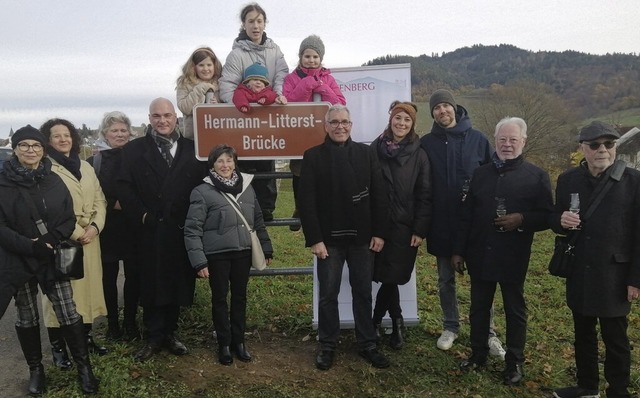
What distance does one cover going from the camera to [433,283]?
8516 millimetres

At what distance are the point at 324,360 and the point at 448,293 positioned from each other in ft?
4.63

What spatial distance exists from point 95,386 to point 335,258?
2.24 metres

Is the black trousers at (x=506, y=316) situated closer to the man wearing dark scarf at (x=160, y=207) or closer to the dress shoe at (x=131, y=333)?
the man wearing dark scarf at (x=160, y=207)

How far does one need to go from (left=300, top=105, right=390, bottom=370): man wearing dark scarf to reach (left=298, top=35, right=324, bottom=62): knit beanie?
2.10 ft

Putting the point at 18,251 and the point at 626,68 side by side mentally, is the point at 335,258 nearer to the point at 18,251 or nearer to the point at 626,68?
the point at 18,251

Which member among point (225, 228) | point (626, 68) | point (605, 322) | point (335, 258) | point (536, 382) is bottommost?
point (536, 382)

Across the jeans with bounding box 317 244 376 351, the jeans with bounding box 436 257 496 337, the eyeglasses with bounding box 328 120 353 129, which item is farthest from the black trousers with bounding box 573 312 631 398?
the eyeglasses with bounding box 328 120 353 129

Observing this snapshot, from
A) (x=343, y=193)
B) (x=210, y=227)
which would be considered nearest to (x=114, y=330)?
(x=210, y=227)

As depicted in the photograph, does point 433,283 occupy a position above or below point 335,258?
below

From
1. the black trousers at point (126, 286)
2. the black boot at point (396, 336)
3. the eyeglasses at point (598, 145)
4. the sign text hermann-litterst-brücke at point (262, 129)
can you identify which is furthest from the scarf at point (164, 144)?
the eyeglasses at point (598, 145)

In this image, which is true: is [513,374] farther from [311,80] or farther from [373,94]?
[311,80]

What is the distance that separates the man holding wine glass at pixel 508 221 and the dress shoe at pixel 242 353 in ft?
7.20

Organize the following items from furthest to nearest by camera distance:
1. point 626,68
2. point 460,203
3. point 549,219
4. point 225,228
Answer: point 626,68 → point 460,203 → point 225,228 → point 549,219

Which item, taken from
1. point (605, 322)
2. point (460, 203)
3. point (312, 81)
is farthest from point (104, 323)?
point (605, 322)
